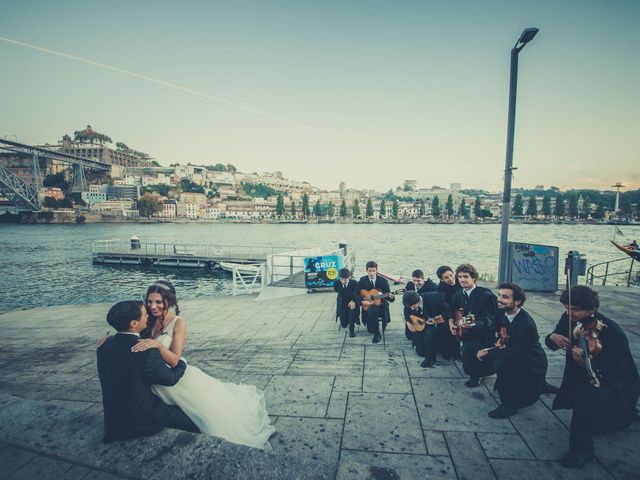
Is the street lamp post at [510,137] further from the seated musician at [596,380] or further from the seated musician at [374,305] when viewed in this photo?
the seated musician at [596,380]

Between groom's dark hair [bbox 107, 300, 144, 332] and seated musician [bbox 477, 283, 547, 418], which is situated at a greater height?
groom's dark hair [bbox 107, 300, 144, 332]

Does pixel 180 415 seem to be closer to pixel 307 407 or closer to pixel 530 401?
pixel 307 407

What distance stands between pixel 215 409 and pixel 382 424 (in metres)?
1.78

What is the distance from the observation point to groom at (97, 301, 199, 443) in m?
2.54

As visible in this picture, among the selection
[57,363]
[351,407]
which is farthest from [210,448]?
[57,363]

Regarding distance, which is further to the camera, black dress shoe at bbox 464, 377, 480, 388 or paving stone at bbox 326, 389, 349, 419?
black dress shoe at bbox 464, 377, 480, 388

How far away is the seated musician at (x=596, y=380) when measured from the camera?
2760mm

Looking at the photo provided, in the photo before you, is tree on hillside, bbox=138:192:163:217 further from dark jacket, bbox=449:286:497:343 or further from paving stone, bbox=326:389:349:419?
dark jacket, bbox=449:286:497:343

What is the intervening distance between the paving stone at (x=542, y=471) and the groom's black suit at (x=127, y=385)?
299 centimetres

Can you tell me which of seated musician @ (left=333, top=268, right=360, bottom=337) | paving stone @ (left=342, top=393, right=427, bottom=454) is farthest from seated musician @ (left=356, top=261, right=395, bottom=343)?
paving stone @ (left=342, top=393, right=427, bottom=454)

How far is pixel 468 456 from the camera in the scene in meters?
2.93

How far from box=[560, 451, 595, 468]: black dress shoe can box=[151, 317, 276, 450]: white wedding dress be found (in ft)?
8.68

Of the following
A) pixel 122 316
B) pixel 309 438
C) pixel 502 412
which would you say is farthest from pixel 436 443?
pixel 122 316

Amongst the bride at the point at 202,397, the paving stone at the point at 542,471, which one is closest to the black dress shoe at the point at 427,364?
the paving stone at the point at 542,471
